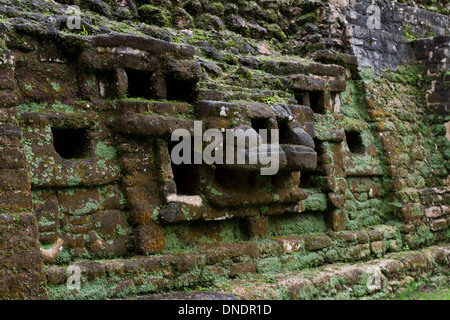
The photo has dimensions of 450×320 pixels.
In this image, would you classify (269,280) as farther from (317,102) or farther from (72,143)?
(317,102)

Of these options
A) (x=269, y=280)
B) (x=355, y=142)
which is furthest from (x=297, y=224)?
(x=355, y=142)

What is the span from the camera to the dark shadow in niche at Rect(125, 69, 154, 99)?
4.79 m

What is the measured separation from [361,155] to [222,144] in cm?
275

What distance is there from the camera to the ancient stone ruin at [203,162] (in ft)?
13.4

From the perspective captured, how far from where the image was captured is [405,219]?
277 inches

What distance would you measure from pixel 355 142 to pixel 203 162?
9.72ft

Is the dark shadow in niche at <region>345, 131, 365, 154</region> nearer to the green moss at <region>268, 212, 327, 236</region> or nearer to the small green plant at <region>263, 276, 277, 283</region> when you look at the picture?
the green moss at <region>268, 212, 327, 236</region>

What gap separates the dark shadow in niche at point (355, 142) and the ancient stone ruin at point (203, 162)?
18 millimetres

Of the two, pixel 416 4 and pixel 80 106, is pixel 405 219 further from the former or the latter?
pixel 80 106

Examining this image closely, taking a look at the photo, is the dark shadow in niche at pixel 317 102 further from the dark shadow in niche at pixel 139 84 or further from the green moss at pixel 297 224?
the dark shadow in niche at pixel 139 84

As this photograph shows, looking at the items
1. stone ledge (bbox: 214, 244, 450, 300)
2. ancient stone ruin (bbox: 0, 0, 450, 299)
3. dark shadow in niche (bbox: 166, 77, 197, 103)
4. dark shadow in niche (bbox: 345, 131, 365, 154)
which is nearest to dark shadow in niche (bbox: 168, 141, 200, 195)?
ancient stone ruin (bbox: 0, 0, 450, 299)

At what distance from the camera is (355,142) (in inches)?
281
